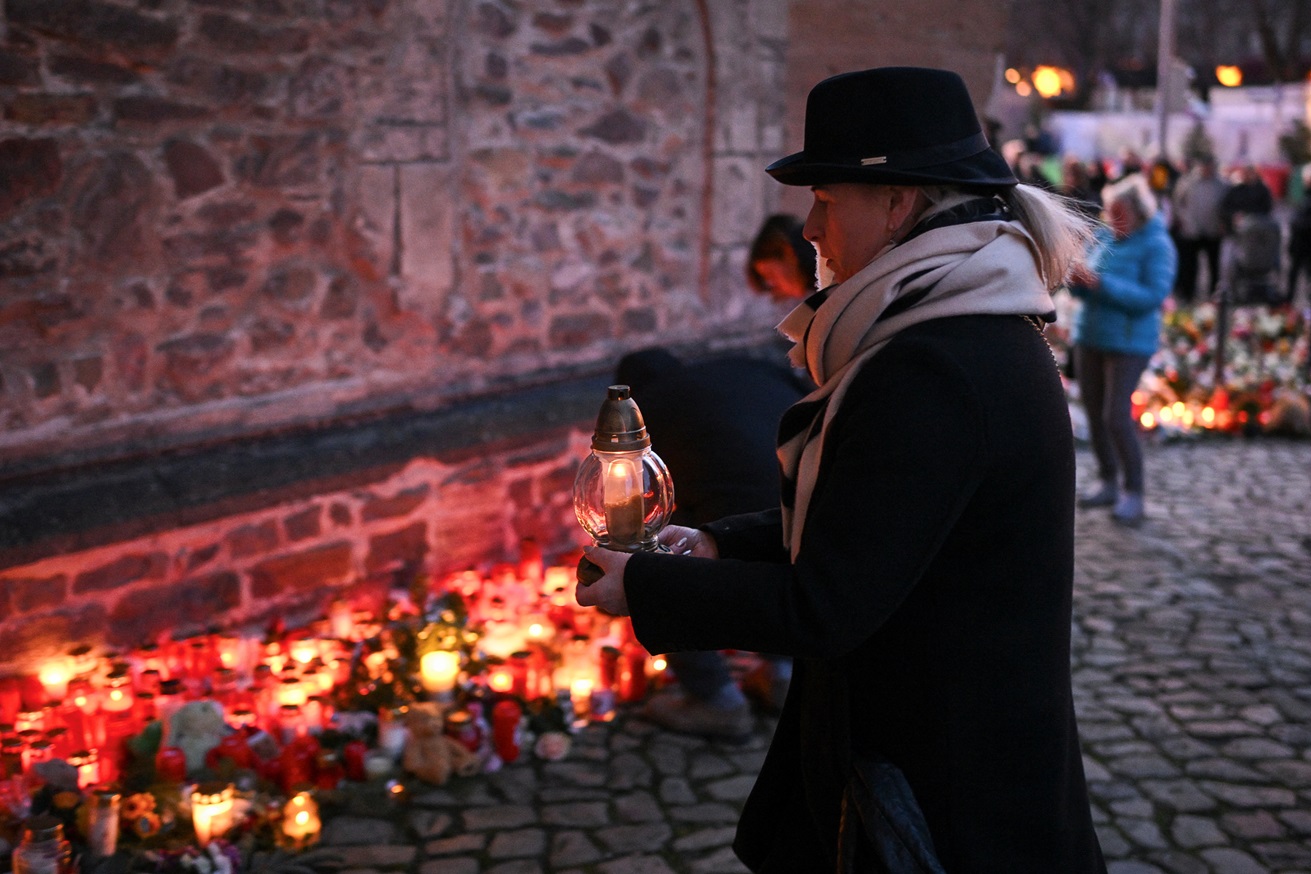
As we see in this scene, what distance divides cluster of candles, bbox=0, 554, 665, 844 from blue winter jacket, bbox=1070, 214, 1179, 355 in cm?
Result: 347

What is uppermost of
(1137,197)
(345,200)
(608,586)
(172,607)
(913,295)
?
(1137,197)

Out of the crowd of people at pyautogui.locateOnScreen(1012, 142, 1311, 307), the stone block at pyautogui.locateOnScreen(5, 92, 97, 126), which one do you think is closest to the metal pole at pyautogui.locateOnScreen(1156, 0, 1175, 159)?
the crowd of people at pyautogui.locateOnScreen(1012, 142, 1311, 307)

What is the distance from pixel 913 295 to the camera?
80.2 inches

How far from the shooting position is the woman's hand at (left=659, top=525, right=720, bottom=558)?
7.92ft

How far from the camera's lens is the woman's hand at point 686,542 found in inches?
95.0

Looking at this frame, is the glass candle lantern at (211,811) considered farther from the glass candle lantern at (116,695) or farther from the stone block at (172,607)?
the stone block at (172,607)

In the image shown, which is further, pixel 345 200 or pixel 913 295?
pixel 345 200

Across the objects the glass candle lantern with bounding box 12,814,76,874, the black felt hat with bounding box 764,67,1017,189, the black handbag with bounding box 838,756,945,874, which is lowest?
the glass candle lantern with bounding box 12,814,76,874

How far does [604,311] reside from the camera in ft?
22.7

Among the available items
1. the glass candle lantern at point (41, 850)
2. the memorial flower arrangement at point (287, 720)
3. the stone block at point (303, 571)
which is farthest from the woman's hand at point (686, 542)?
the stone block at point (303, 571)

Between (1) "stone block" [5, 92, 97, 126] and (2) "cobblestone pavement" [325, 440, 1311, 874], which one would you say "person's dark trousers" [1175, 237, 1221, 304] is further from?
(1) "stone block" [5, 92, 97, 126]

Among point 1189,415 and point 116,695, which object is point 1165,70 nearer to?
point 1189,415

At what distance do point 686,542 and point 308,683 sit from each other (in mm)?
2708

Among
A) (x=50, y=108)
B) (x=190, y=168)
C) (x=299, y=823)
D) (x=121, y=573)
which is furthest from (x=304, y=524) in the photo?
(x=50, y=108)
